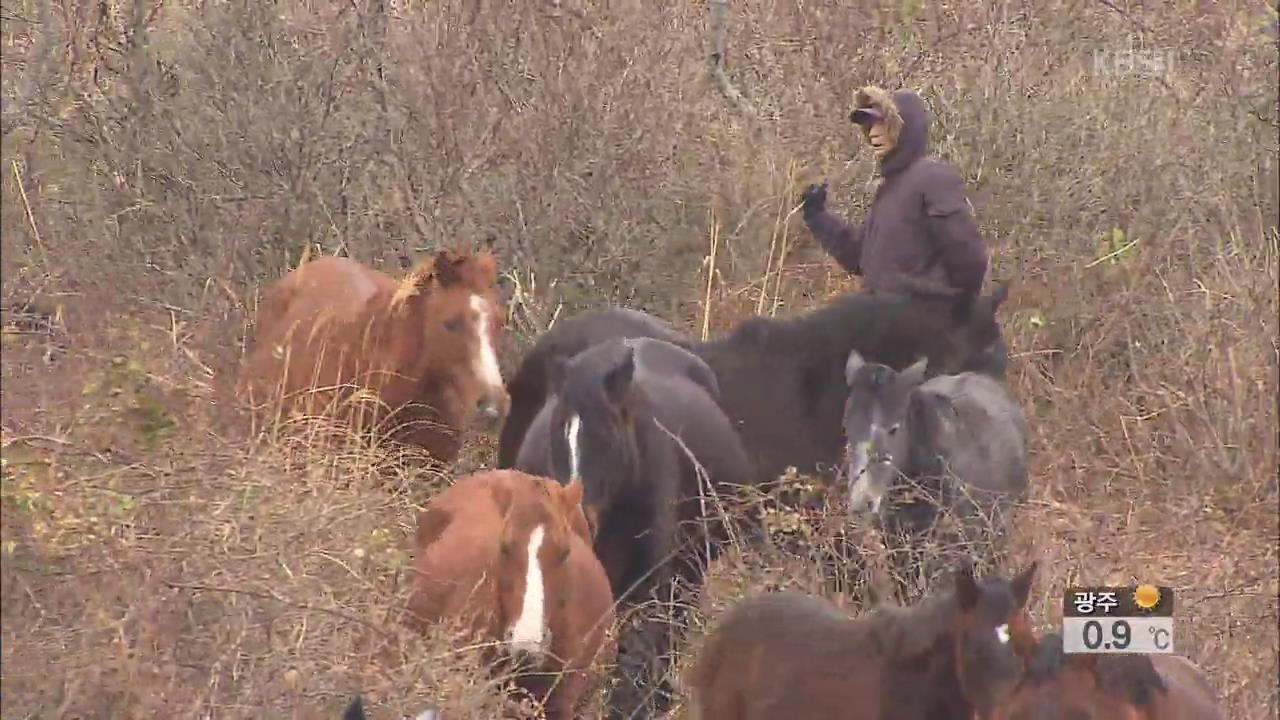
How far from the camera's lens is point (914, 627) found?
579 centimetres

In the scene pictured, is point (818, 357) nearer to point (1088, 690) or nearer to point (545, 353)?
point (545, 353)

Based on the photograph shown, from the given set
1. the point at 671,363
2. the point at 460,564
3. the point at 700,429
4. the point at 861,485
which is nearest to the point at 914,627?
the point at 861,485

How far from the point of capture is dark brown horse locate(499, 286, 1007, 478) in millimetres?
8875

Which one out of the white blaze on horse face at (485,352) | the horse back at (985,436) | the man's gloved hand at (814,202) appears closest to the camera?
the horse back at (985,436)

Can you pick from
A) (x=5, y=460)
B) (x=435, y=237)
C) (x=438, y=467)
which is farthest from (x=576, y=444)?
(x=435, y=237)

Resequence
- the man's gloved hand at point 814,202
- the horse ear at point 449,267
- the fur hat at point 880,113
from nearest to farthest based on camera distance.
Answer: the horse ear at point 449,267
the fur hat at point 880,113
the man's gloved hand at point 814,202

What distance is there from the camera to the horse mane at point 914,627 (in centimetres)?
570

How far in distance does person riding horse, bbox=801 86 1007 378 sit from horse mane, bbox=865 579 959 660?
3422 millimetres

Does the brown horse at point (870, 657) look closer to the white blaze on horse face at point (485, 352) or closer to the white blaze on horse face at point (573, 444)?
the white blaze on horse face at point (573, 444)

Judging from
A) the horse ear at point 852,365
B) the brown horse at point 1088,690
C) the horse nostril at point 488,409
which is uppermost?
the brown horse at point 1088,690

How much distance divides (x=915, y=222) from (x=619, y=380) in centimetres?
211

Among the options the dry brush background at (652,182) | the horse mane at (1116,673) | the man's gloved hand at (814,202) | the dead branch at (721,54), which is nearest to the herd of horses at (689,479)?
the horse mane at (1116,673)

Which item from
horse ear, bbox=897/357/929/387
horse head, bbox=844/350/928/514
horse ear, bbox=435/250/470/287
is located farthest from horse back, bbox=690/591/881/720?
horse ear, bbox=435/250/470/287
